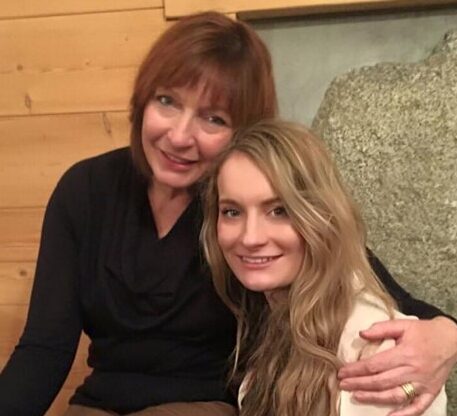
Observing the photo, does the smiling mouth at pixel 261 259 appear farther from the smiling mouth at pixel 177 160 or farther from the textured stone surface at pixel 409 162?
the textured stone surface at pixel 409 162

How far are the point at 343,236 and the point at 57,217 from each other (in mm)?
504

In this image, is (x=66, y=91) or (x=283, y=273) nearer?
(x=283, y=273)

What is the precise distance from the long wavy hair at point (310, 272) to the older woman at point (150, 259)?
9 centimetres

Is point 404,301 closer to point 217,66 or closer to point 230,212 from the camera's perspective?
point 230,212

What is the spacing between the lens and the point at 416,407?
993 mm

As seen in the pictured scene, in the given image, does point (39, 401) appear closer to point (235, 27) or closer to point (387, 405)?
point (387, 405)

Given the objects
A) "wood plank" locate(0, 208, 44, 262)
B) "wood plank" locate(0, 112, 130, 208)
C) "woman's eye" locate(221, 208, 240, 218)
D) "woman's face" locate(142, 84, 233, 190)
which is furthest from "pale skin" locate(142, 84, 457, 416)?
→ "wood plank" locate(0, 208, 44, 262)

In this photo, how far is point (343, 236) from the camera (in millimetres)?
1068

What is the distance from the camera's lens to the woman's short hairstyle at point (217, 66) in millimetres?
1145

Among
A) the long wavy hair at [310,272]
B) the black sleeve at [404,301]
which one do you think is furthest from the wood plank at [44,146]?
the black sleeve at [404,301]

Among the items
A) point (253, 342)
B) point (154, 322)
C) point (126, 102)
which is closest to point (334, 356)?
point (253, 342)

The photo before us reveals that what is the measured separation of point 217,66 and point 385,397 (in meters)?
0.54

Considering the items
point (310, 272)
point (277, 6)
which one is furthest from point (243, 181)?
point (277, 6)

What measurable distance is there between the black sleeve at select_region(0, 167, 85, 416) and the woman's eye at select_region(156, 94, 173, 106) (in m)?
0.24
